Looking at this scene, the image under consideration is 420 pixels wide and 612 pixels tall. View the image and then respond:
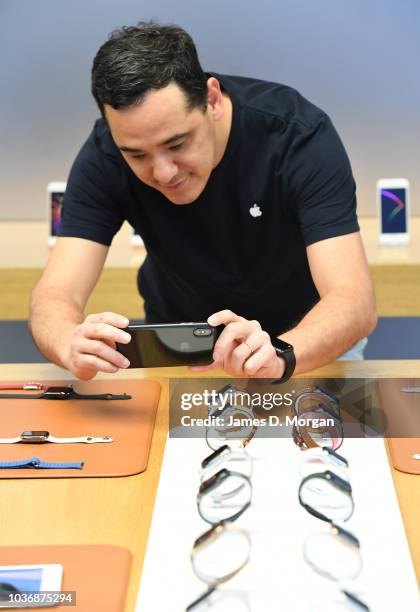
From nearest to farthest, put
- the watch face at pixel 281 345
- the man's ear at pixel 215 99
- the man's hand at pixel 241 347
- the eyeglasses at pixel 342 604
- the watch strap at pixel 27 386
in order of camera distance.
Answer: the eyeglasses at pixel 342 604
the man's hand at pixel 241 347
the watch face at pixel 281 345
the watch strap at pixel 27 386
the man's ear at pixel 215 99

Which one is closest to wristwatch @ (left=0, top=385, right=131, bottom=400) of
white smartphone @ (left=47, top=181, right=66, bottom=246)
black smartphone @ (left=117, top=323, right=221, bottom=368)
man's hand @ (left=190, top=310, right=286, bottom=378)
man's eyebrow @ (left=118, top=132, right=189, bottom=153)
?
black smartphone @ (left=117, top=323, right=221, bottom=368)

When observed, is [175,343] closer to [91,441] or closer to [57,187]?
[91,441]

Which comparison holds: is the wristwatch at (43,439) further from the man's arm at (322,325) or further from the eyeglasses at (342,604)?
the eyeglasses at (342,604)

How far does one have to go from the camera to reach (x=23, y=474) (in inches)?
52.7

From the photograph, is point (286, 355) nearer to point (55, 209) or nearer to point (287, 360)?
point (287, 360)

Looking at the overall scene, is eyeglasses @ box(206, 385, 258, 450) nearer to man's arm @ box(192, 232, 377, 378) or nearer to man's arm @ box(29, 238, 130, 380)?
man's arm @ box(192, 232, 377, 378)

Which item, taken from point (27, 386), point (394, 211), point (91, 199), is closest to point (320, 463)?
point (27, 386)

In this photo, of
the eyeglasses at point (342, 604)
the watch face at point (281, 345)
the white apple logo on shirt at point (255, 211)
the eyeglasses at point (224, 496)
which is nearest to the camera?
the eyeglasses at point (342, 604)

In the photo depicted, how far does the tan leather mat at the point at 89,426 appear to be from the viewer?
1.35 m

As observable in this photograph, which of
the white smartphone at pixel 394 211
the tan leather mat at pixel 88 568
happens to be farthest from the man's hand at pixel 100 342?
the white smartphone at pixel 394 211

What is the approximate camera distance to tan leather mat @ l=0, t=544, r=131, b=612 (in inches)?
39.9

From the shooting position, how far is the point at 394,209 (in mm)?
3324

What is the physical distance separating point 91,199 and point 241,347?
681mm

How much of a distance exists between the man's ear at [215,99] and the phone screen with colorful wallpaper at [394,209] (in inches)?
61.9
